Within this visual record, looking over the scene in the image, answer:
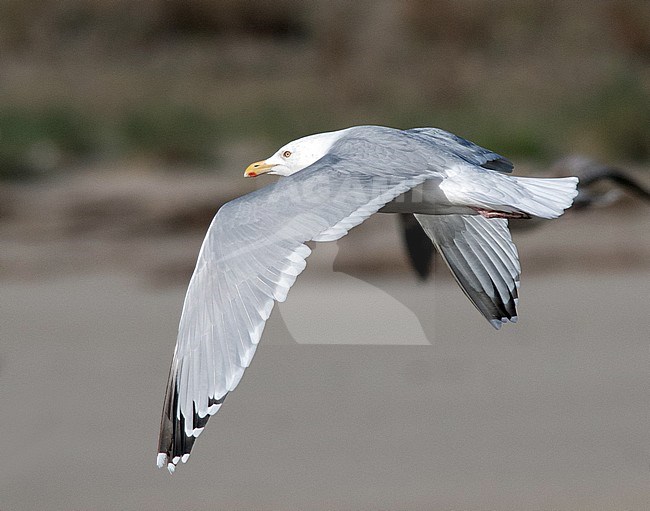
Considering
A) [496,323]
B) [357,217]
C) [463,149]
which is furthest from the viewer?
[496,323]

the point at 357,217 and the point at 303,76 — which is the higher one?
the point at 303,76

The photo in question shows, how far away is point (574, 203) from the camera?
150 inches

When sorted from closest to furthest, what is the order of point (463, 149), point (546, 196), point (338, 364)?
point (546, 196) < point (463, 149) < point (338, 364)

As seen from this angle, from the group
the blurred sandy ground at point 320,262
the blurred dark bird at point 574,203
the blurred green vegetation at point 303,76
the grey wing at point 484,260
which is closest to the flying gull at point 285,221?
the grey wing at point 484,260

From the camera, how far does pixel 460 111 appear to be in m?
8.75

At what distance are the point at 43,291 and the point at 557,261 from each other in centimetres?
284

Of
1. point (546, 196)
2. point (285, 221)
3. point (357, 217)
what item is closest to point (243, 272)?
point (285, 221)

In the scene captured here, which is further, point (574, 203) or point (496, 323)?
point (574, 203)

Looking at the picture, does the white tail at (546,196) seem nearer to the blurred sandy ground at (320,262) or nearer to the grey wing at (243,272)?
the grey wing at (243,272)

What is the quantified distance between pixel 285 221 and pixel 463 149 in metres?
0.60

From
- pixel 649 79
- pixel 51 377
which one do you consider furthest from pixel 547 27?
pixel 51 377

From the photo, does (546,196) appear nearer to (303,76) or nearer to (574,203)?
(574,203)

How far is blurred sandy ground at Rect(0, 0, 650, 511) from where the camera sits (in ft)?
15.8

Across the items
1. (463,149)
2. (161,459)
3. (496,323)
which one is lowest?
(161,459)
